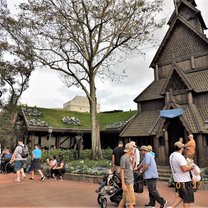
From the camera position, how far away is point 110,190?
6.75 meters

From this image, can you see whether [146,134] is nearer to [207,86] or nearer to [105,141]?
[207,86]

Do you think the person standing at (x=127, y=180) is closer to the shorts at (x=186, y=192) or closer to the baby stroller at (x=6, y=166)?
the shorts at (x=186, y=192)

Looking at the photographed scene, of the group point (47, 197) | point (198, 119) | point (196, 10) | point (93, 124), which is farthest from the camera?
point (196, 10)

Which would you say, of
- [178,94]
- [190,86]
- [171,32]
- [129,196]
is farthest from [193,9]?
[129,196]

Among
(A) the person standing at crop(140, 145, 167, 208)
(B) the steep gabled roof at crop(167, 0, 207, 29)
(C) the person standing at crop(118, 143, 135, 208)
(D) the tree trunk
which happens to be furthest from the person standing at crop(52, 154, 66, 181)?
(B) the steep gabled roof at crop(167, 0, 207, 29)

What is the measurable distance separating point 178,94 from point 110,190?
12.2 m

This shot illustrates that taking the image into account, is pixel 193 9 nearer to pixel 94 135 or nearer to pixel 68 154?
pixel 94 135

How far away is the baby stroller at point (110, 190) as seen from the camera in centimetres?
668

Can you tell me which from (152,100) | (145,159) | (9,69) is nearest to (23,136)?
(9,69)

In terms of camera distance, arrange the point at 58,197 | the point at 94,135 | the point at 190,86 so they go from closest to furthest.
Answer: the point at 58,197 → the point at 190,86 → the point at 94,135

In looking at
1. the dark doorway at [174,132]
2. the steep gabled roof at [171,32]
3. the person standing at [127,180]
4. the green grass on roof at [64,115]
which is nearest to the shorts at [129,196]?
the person standing at [127,180]

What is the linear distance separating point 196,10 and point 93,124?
13160mm

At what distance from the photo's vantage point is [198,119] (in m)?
15.0

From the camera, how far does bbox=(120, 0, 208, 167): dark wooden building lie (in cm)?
1546
